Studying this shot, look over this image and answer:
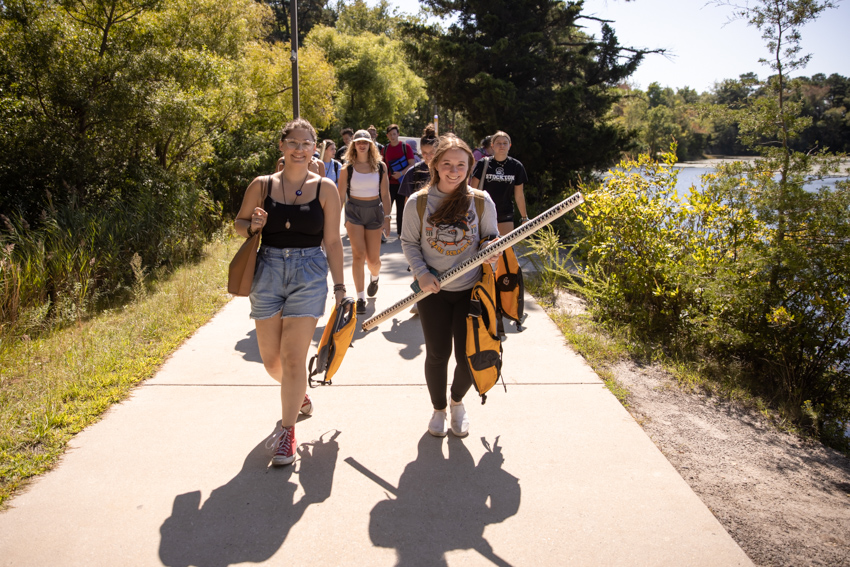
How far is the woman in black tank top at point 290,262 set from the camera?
329 cm

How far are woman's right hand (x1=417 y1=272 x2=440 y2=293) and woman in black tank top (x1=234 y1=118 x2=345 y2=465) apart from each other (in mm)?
579

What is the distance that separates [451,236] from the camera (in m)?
3.36

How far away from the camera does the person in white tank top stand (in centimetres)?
604

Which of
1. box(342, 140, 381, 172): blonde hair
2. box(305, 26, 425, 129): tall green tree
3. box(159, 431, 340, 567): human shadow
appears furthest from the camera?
box(305, 26, 425, 129): tall green tree

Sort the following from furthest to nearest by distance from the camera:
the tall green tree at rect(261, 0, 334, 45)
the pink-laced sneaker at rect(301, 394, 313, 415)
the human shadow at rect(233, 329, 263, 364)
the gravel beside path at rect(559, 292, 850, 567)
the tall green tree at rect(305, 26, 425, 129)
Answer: the tall green tree at rect(261, 0, 334, 45) < the tall green tree at rect(305, 26, 425, 129) < the human shadow at rect(233, 329, 263, 364) < the pink-laced sneaker at rect(301, 394, 313, 415) < the gravel beside path at rect(559, 292, 850, 567)

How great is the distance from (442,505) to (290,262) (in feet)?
4.97

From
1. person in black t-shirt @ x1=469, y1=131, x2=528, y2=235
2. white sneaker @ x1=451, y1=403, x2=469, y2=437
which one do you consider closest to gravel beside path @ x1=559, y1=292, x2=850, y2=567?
white sneaker @ x1=451, y1=403, x2=469, y2=437

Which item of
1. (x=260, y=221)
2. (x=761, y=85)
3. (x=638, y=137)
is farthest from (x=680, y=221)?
(x=638, y=137)

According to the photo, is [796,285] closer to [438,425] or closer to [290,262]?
[438,425]

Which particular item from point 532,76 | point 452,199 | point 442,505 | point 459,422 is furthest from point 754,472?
point 532,76

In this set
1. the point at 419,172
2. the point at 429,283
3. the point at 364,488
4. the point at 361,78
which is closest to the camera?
the point at 364,488

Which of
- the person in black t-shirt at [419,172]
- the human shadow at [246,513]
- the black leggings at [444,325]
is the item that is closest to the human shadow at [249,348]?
the human shadow at [246,513]

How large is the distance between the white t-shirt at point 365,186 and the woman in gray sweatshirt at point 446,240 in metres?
2.66

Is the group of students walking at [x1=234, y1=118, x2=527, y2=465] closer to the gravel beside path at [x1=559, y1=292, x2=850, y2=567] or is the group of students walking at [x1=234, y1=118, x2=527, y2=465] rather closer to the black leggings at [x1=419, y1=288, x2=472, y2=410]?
the black leggings at [x1=419, y1=288, x2=472, y2=410]
